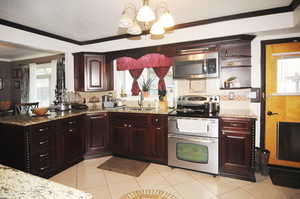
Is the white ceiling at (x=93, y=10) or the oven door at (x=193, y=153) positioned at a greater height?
the white ceiling at (x=93, y=10)

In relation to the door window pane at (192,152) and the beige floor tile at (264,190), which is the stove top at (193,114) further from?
the beige floor tile at (264,190)

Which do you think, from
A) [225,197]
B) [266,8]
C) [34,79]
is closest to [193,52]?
[266,8]

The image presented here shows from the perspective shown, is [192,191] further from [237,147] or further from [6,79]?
[6,79]

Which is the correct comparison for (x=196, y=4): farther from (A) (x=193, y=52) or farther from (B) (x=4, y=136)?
(B) (x=4, y=136)

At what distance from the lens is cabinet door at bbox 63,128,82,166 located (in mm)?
2770

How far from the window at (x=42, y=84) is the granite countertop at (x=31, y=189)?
A: 4542mm

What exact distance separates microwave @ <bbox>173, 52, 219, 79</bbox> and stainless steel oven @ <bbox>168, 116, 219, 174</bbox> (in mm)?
792

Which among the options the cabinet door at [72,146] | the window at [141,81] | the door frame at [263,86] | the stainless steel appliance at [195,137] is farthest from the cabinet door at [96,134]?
the door frame at [263,86]

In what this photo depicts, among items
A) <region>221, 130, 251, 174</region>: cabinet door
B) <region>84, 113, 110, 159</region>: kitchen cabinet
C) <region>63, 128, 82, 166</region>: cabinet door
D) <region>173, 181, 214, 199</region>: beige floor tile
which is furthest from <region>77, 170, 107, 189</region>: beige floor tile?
<region>221, 130, 251, 174</region>: cabinet door

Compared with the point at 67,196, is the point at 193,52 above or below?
above

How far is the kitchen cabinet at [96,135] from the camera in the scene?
3.19 meters

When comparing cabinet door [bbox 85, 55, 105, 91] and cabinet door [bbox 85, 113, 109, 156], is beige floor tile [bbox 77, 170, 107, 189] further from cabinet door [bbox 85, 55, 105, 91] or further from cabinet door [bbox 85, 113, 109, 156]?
cabinet door [bbox 85, 55, 105, 91]

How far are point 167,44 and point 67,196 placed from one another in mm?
2916

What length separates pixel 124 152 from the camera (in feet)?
10.4
